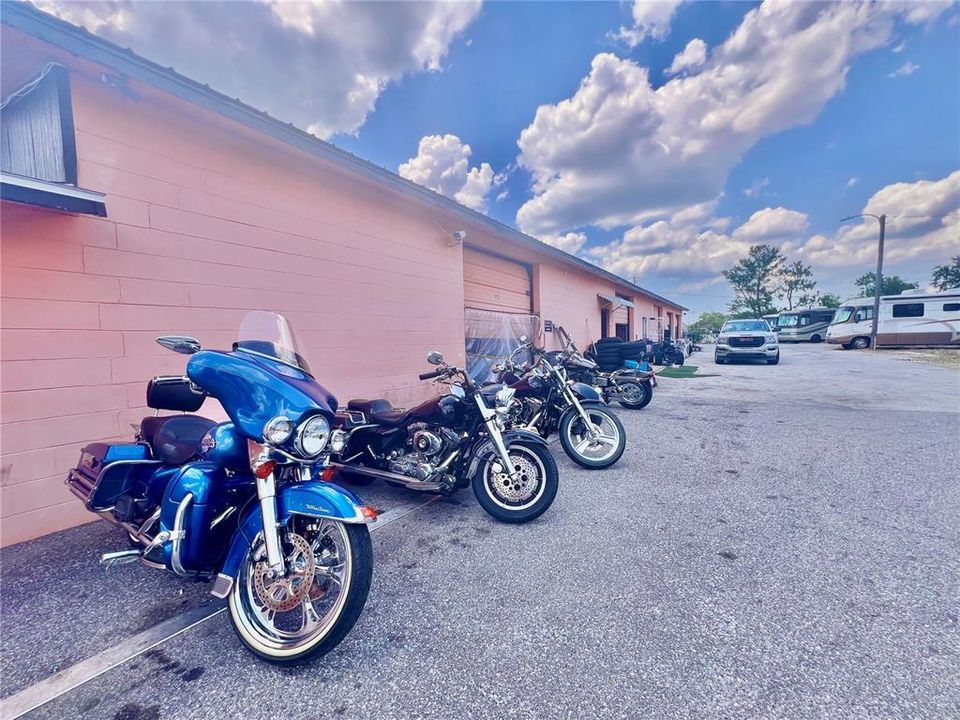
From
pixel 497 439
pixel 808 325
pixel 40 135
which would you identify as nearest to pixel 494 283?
pixel 497 439

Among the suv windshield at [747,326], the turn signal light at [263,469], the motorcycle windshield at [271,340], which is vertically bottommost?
the turn signal light at [263,469]

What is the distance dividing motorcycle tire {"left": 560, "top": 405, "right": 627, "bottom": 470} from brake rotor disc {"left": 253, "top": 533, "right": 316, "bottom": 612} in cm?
266

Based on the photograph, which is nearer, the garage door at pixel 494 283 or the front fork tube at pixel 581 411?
the front fork tube at pixel 581 411

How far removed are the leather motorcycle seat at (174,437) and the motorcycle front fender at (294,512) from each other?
0.61m

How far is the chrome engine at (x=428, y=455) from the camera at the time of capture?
282cm

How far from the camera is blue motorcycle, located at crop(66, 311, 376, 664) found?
1.52m

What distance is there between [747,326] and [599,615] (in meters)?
15.7

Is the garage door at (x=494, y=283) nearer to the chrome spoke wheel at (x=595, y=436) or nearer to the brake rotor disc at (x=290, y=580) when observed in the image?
the chrome spoke wheel at (x=595, y=436)

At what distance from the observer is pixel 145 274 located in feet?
10.1

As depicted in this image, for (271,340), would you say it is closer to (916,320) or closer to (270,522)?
→ (270,522)

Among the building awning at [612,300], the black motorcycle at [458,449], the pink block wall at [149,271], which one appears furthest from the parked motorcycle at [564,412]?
the building awning at [612,300]

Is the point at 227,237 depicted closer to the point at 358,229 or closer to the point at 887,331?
the point at 358,229

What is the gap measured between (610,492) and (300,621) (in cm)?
235

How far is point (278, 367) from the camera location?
68.2 inches
